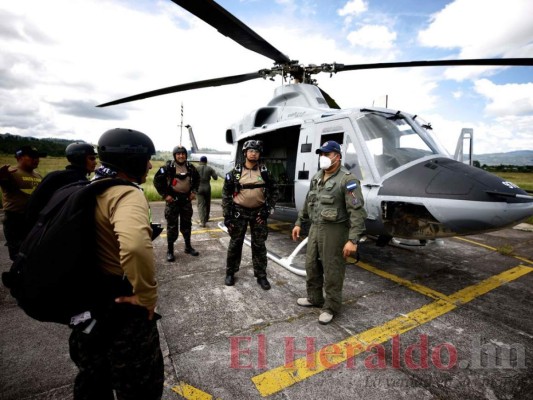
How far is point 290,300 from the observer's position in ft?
10.8

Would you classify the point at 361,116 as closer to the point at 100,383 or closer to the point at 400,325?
the point at 400,325

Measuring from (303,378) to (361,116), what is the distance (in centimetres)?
324

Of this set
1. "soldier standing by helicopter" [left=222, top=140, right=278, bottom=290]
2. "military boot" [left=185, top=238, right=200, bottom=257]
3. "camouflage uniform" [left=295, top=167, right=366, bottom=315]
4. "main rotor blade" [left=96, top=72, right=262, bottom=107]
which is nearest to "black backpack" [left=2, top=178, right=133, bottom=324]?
"camouflage uniform" [left=295, top=167, right=366, bottom=315]

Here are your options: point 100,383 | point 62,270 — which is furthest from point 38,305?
point 100,383

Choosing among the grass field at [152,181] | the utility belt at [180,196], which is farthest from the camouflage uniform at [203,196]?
the grass field at [152,181]

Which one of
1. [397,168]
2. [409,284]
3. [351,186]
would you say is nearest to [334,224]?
[351,186]

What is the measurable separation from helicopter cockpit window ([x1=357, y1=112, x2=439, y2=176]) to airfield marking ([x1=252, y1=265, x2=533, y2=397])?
1.68 metres

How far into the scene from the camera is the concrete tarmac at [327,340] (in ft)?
6.58

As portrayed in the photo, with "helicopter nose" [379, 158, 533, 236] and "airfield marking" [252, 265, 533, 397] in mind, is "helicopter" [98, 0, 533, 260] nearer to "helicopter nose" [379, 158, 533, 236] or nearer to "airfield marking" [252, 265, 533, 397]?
"helicopter nose" [379, 158, 533, 236]

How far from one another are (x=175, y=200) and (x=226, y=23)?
2.79 m

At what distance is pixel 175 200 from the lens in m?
4.71

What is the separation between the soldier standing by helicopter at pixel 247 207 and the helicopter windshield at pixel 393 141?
1.44 meters

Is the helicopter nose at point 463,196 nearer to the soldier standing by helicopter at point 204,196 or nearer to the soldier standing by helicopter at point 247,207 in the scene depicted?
the soldier standing by helicopter at point 247,207

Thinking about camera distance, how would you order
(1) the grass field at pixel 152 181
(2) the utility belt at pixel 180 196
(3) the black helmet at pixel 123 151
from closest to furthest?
(3) the black helmet at pixel 123 151 → (2) the utility belt at pixel 180 196 → (1) the grass field at pixel 152 181
